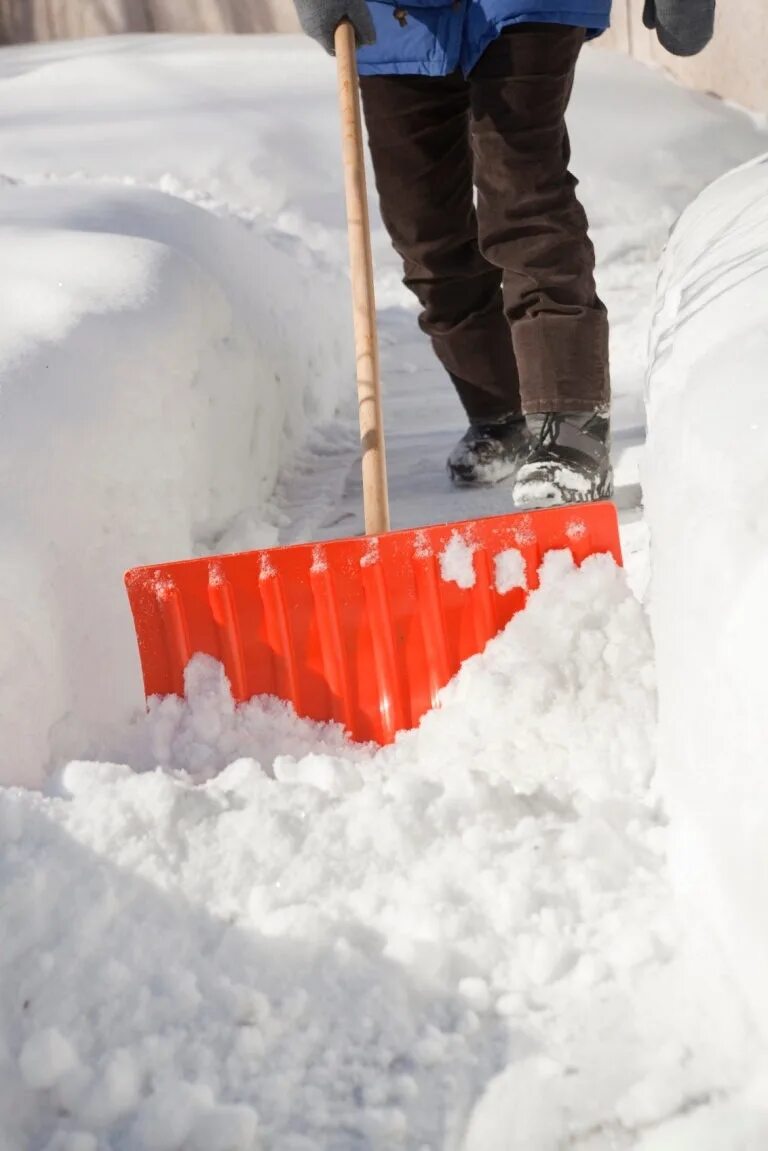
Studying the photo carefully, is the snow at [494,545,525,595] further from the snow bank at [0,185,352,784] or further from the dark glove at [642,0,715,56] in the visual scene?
the dark glove at [642,0,715,56]

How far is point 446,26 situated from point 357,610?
1067 millimetres

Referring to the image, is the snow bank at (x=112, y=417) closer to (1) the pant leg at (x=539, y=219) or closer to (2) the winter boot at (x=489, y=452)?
(2) the winter boot at (x=489, y=452)

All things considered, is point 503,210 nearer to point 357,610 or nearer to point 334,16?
point 334,16

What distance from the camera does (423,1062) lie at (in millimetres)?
1054

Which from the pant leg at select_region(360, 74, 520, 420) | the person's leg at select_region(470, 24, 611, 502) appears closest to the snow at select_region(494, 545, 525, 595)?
the person's leg at select_region(470, 24, 611, 502)

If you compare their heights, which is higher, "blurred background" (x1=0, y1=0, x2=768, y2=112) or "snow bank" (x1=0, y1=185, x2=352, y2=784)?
"blurred background" (x1=0, y1=0, x2=768, y2=112)

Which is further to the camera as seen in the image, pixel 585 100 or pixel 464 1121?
pixel 585 100

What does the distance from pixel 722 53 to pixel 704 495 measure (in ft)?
17.6

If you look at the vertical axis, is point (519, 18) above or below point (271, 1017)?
above

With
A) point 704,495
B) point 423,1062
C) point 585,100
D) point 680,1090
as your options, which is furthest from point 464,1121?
point 585,100

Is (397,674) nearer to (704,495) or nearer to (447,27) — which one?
(704,495)

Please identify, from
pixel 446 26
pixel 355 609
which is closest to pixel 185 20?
pixel 446 26

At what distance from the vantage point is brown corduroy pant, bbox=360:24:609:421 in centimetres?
199

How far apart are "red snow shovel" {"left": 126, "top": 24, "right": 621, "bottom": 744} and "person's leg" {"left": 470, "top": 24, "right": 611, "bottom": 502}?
1.39 ft
